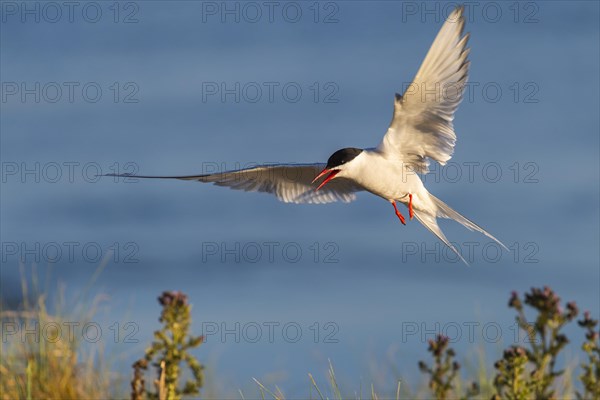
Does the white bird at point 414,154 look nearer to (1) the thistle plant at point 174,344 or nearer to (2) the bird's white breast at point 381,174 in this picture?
(2) the bird's white breast at point 381,174

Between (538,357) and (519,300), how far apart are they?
329 millimetres

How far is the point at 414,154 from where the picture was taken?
5.77 metres

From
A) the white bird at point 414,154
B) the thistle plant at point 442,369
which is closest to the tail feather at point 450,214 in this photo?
the white bird at point 414,154

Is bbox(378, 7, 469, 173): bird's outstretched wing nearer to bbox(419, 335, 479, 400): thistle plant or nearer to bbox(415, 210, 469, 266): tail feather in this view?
bbox(415, 210, 469, 266): tail feather

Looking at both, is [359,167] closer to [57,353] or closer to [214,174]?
[214,174]

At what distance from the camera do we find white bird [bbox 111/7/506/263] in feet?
17.0

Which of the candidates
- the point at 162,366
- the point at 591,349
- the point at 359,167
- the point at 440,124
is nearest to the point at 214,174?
the point at 359,167

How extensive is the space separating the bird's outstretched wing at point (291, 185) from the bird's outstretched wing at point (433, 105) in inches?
34.6

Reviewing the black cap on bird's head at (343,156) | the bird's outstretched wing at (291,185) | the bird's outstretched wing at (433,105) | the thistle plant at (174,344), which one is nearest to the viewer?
the thistle plant at (174,344)

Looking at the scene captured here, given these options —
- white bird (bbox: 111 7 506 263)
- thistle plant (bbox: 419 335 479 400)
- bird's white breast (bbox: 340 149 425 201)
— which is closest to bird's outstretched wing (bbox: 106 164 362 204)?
white bird (bbox: 111 7 506 263)

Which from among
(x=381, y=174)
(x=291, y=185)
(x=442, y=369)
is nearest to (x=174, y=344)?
(x=442, y=369)

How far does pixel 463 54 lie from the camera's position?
5141mm

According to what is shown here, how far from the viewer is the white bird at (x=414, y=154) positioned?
5168 mm

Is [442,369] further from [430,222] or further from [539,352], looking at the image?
[430,222]
